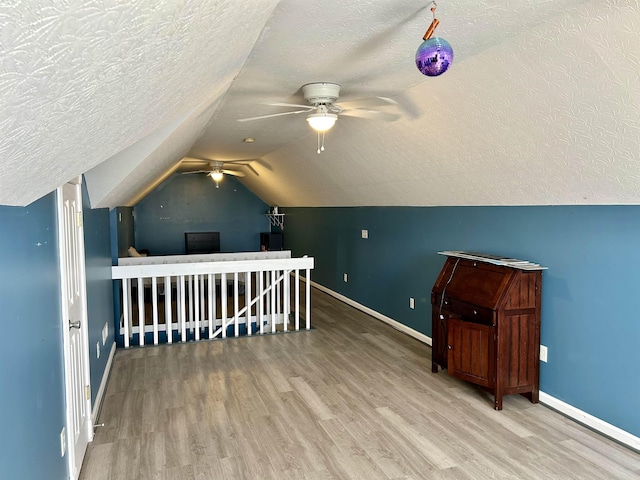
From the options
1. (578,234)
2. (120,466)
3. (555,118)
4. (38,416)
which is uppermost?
(555,118)

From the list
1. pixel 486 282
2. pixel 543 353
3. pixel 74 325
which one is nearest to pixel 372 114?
pixel 486 282

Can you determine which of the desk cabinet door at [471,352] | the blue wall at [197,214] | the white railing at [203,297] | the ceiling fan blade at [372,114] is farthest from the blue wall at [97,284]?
the blue wall at [197,214]

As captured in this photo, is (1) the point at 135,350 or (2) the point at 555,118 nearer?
(2) the point at 555,118

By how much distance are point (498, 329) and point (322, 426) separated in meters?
1.47

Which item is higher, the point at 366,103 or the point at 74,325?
the point at 366,103

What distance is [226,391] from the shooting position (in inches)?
146

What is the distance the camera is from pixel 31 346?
5.56ft

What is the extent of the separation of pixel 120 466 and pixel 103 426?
0.57 metres

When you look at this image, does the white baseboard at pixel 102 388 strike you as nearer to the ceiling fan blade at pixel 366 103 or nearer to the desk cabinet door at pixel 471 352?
the desk cabinet door at pixel 471 352

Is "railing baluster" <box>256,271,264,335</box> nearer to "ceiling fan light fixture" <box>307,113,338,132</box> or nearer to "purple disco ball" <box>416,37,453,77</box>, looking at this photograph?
"ceiling fan light fixture" <box>307,113,338,132</box>

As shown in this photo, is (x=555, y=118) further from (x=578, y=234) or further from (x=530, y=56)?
(x=578, y=234)

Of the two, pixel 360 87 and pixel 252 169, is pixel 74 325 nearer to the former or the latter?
pixel 360 87

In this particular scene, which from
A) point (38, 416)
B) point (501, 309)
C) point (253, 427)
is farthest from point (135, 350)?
point (501, 309)

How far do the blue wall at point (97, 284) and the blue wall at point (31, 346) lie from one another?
3.52 ft
